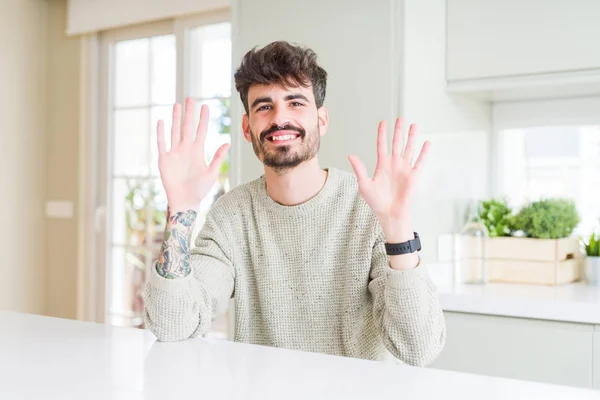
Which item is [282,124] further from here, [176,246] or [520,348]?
[520,348]

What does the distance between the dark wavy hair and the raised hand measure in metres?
0.22

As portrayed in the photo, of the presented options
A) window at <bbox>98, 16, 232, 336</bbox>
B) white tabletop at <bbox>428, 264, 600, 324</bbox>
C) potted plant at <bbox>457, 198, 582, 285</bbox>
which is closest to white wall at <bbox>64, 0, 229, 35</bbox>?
window at <bbox>98, 16, 232, 336</bbox>

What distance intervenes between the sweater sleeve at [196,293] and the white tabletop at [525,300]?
87cm

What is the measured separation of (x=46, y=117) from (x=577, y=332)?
11.3 ft

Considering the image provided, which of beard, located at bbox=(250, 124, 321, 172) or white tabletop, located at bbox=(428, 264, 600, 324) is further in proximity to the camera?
white tabletop, located at bbox=(428, 264, 600, 324)

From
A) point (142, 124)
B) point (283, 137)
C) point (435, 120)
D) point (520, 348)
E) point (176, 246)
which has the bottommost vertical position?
point (520, 348)

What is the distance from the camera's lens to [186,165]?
1388 millimetres

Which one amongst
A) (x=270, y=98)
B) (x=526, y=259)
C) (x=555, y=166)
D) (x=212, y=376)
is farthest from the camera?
(x=555, y=166)

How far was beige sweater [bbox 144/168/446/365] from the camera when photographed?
1393mm

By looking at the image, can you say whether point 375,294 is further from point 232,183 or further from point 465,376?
point 232,183

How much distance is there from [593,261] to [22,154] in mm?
3233

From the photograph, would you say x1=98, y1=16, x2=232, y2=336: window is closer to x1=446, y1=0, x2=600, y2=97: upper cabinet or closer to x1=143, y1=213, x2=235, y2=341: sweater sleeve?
x1=446, y1=0, x2=600, y2=97: upper cabinet

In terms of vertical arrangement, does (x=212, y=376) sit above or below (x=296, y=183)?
below

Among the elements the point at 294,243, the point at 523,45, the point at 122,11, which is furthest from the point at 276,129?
the point at 122,11
